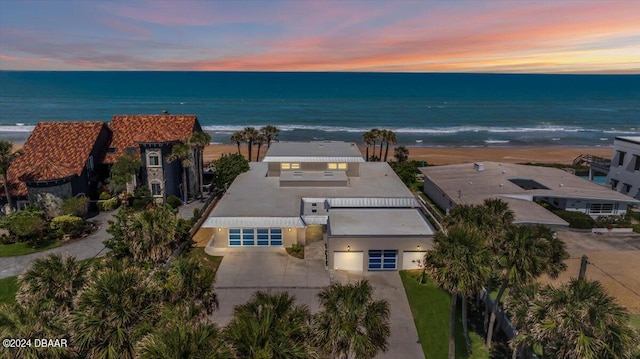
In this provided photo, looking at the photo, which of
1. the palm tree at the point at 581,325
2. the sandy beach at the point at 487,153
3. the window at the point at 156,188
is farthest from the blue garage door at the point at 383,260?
the sandy beach at the point at 487,153

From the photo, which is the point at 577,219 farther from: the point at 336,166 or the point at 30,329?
the point at 30,329

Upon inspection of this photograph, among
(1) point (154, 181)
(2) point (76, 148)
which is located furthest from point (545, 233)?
(2) point (76, 148)

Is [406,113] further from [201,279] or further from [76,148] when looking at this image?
[201,279]

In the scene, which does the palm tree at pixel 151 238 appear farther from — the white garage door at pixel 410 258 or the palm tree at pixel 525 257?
the palm tree at pixel 525 257

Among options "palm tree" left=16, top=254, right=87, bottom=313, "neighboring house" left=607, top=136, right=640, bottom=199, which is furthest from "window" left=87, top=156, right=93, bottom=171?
"neighboring house" left=607, top=136, right=640, bottom=199

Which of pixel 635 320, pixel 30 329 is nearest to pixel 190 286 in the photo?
pixel 30 329

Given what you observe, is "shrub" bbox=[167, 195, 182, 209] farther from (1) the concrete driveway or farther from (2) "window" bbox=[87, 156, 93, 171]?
(1) the concrete driveway

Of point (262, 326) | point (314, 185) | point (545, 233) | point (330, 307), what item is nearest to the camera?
point (262, 326)
